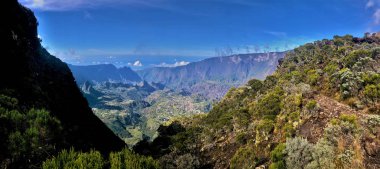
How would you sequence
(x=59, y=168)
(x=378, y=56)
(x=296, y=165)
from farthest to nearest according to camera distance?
(x=378, y=56) < (x=296, y=165) < (x=59, y=168)

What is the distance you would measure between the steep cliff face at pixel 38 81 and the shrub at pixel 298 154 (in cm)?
3789

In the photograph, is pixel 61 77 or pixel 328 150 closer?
pixel 328 150

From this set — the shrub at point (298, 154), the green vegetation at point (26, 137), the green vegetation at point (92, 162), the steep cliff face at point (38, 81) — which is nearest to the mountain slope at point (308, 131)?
the shrub at point (298, 154)

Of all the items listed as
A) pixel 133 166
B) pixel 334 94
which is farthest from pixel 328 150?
pixel 334 94

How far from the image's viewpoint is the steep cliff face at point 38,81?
6300cm

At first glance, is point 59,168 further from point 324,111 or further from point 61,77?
point 61,77

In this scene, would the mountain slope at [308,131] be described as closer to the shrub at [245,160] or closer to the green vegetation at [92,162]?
the shrub at [245,160]

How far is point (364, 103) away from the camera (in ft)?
153

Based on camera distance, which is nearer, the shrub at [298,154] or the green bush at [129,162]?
the green bush at [129,162]

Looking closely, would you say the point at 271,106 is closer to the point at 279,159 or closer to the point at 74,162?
the point at 279,159

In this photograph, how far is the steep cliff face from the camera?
2480 inches

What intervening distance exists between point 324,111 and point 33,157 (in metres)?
36.2

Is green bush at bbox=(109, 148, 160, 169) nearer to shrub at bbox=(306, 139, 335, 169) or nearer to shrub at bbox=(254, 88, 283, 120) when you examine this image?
shrub at bbox=(306, 139, 335, 169)

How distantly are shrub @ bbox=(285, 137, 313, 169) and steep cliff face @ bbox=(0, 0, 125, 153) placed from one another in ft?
124
